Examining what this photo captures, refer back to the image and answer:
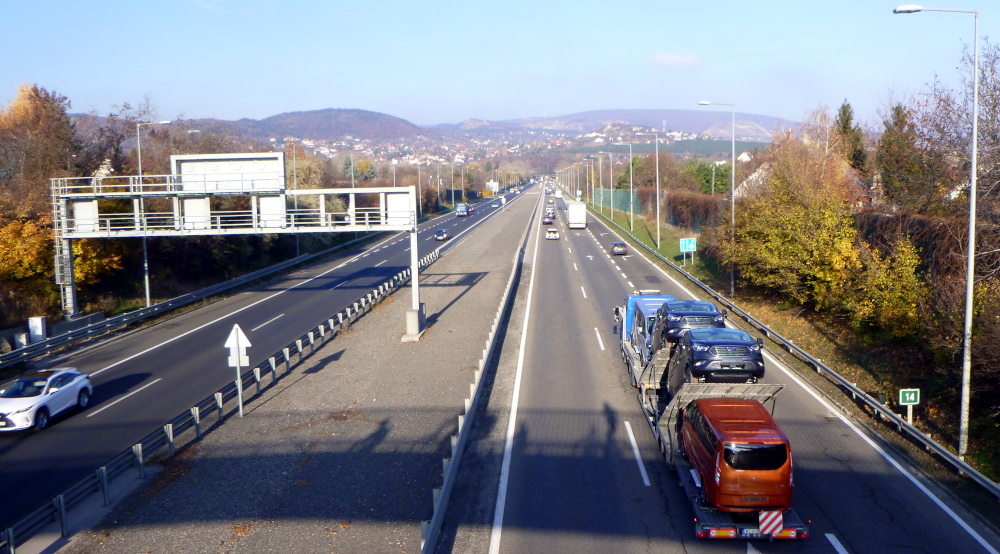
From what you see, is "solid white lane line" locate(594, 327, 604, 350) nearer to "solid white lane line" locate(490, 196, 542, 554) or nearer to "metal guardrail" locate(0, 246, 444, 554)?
"solid white lane line" locate(490, 196, 542, 554)

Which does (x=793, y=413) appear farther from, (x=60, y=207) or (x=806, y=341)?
(x=60, y=207)

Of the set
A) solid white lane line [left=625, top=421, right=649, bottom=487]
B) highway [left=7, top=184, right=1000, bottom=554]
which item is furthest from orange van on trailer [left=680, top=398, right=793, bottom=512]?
solid white lane line [left=625, top=421, right=649, bottom=487]

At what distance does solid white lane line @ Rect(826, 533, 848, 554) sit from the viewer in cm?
950

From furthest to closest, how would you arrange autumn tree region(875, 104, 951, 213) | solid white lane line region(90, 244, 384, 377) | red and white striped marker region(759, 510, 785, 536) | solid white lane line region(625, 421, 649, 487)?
1. solid white lane line region(90, 244, 384, 377)
2. autumn tree region(875, 104, 951, 213)
3. solid white lane line region(625, 421, 649, 487)
4. red and white striped marker region(759, 510, 785, 536)

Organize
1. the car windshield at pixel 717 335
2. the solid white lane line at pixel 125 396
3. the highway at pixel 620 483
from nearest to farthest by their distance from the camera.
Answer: the highway at pixel 620 483, the car windshield at pixel 717 335, the solid white lane line at pixel 125 396

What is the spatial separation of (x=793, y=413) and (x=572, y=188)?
153 m

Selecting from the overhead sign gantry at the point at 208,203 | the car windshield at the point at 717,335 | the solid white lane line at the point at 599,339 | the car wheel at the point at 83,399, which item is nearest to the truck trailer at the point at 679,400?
the car windshield at the point at 717,335

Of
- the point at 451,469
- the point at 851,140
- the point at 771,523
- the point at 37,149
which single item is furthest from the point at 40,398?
the point at 851,140

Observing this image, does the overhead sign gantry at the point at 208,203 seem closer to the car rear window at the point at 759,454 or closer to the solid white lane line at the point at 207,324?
the solid white lane line at the point at 207,324

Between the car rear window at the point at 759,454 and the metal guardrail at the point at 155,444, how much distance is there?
10.2 metres

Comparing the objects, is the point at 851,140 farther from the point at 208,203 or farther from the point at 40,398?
the point at 40,398

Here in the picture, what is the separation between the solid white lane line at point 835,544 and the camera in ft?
31.2

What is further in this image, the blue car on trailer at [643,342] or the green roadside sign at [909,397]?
the blue car on trailer at [643,342]

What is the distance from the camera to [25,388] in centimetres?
1669
